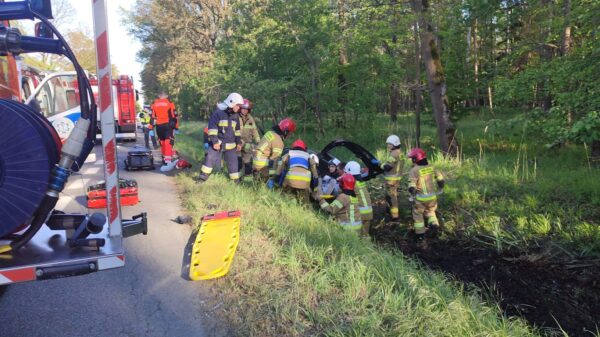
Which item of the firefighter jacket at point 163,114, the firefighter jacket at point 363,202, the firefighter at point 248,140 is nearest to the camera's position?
the firefighter jacket at point 363,202

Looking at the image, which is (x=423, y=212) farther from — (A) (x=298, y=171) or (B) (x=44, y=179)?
(B) (x=44, y=179)

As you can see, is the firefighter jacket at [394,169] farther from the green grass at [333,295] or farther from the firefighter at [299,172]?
the green grass at [333,295]

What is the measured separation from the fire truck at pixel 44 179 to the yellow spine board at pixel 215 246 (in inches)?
46.3

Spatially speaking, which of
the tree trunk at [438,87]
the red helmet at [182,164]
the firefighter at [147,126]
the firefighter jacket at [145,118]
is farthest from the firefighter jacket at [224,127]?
the firefighter jacket at [145,118]

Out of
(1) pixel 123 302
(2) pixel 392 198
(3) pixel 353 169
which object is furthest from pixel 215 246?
(2) pixel 392 198

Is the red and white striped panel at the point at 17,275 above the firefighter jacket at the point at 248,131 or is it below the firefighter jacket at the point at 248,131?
below

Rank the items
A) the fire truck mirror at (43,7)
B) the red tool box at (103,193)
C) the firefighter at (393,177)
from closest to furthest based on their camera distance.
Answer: the fire truck mirror at (43,7)
the red tool box at (103,193)
the firefighter at (393,177)

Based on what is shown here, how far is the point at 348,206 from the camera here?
20.8ft

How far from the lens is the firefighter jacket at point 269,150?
7.78m

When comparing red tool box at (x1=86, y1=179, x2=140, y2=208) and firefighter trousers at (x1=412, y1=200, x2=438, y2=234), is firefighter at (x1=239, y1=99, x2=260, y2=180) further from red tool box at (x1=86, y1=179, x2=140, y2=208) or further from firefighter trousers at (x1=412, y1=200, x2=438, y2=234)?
firefighter trousers at (x1=412, y1=200, x2=438, y2=234)

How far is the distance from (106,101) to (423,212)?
5722mm

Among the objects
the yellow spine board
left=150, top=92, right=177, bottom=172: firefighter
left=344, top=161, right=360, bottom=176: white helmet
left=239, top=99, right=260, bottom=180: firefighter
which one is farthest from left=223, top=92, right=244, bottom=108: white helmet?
left=150, top=92, right=177, bottom=172: firefighter

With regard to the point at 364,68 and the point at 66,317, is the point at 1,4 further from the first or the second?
the point at 364,68

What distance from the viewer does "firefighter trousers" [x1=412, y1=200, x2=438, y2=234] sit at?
6.96 metres
